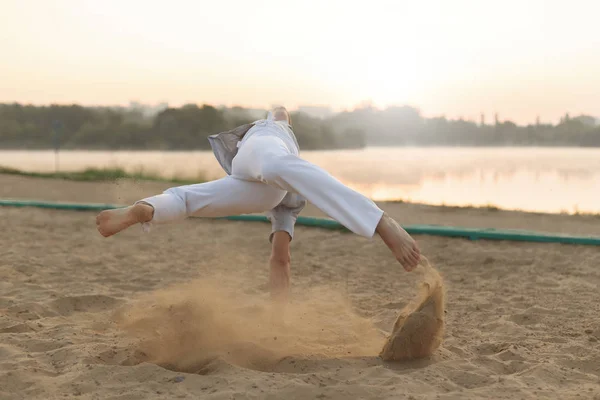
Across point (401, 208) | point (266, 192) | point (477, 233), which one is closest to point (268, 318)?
point (266, 192)

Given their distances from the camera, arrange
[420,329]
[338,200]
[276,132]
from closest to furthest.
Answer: [338,200] → [420,329] → [276,132]

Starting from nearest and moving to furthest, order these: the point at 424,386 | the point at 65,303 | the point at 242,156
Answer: the point at 424,386, the point at 242,156, the point at 65,303

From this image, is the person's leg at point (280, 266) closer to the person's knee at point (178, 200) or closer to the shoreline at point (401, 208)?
the person's knee at point (178, 200)

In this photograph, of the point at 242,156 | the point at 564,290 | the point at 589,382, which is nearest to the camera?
the point at 589,382

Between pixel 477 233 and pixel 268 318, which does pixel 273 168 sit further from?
pixel 477 233

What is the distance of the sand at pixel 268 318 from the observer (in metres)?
2.10

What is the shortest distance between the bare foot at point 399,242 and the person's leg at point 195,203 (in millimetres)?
578

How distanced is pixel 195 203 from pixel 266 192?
0.31 meters

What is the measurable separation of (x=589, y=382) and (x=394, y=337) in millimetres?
718

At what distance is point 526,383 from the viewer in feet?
7.01

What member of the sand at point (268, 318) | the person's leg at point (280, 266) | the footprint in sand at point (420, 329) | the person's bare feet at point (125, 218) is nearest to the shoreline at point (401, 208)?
the sand at point (268, 318)

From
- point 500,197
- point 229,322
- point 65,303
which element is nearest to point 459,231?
point 229,322

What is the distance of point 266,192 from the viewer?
2578 millimetres

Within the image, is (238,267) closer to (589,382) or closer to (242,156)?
(242,156)
